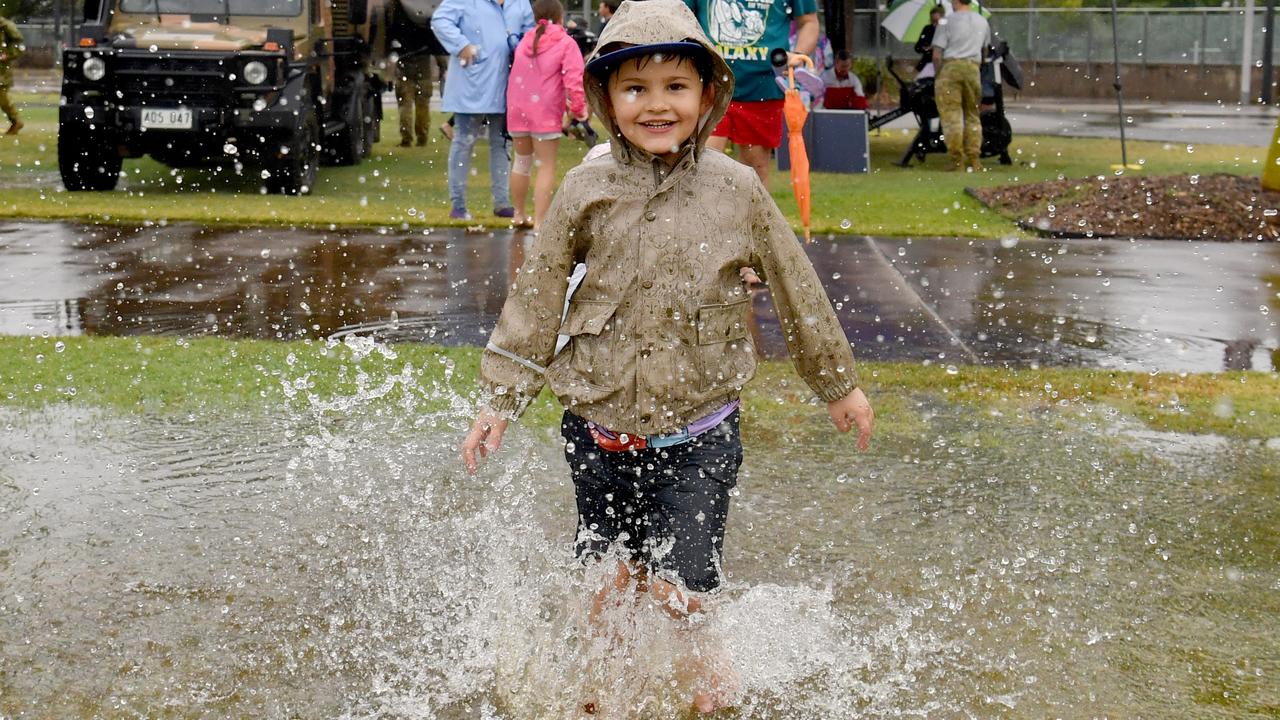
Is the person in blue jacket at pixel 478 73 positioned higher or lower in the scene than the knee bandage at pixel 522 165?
higher

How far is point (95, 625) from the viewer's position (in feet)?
12.9

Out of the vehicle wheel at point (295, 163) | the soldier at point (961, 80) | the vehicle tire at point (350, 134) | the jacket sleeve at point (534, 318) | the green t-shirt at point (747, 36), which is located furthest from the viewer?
the vehicle tire at point (350, 134)

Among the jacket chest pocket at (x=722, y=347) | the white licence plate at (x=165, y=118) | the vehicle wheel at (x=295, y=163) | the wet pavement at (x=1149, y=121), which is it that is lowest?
the wet pavement at (x=1149, y=121)

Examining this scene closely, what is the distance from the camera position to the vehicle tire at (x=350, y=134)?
16547 mm

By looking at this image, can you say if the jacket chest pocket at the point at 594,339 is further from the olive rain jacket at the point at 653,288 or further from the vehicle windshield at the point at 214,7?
the vehicle windshield at the point at 214,7

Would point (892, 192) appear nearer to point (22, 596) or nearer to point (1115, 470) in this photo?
point (1115, 470)

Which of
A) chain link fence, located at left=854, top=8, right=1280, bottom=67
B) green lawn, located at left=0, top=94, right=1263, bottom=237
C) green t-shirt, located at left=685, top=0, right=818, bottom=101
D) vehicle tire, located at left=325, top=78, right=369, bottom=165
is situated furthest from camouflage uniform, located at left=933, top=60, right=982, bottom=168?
chain link fence, located at left=854, top=8, right=1280, bottom=67

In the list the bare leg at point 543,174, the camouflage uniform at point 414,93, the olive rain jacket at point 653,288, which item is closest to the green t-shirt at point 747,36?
the bare leg at point 543,174

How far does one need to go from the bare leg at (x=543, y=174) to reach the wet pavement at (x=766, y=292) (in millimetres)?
326

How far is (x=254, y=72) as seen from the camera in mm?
13078

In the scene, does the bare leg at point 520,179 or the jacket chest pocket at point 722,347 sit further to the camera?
the bare leg at point 520,179

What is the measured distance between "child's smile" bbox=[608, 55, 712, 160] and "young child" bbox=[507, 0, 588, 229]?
23.4 feet

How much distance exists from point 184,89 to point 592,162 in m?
10.5

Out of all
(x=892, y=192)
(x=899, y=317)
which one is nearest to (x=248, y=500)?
(x=899, y=317)
